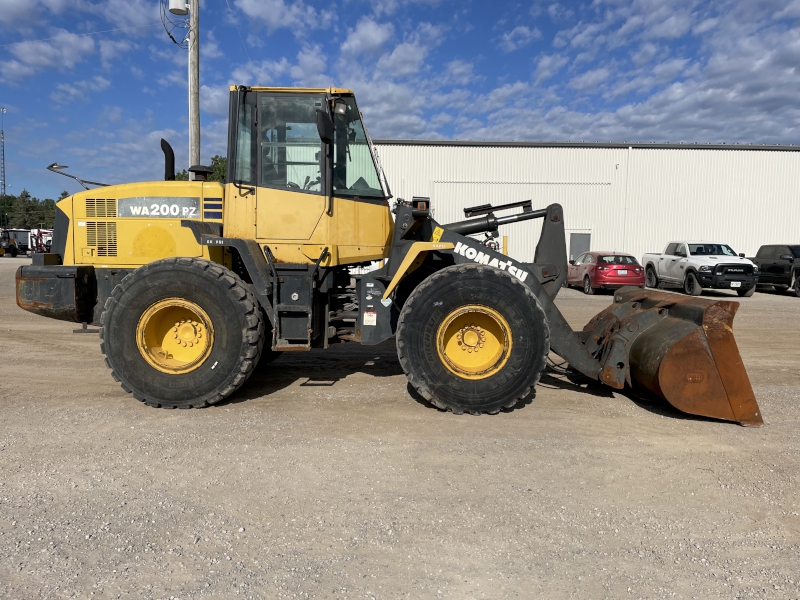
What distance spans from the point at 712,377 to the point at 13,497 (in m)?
5.39

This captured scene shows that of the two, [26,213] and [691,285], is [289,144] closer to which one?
[691,285]

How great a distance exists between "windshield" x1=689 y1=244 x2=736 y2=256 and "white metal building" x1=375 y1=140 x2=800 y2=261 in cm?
648

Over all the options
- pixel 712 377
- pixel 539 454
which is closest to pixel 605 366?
pixel 712 377

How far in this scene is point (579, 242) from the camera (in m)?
25.7

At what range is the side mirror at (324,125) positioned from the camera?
4.63 m

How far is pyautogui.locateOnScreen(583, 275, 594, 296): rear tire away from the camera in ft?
60.0

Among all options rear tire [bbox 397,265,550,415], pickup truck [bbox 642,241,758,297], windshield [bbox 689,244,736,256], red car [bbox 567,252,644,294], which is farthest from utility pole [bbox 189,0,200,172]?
windshield [bbox 689,244,736,256]

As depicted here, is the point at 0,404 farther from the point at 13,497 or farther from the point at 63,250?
the point at 13,497

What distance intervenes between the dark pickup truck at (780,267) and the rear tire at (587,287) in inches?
258

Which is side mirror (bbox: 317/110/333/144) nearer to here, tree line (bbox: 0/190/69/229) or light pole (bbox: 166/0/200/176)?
light pole (bbox: 166/0/200/176)

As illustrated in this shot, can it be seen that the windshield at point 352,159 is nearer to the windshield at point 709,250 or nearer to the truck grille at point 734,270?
the truck grille at point 734,270

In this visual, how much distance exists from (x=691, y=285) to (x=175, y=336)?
17.8 meters

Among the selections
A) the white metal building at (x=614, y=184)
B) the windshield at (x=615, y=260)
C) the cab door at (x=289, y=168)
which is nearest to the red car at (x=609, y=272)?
the windshield at (x=615, y=260)

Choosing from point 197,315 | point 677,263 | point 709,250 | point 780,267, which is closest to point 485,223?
point 197,315
